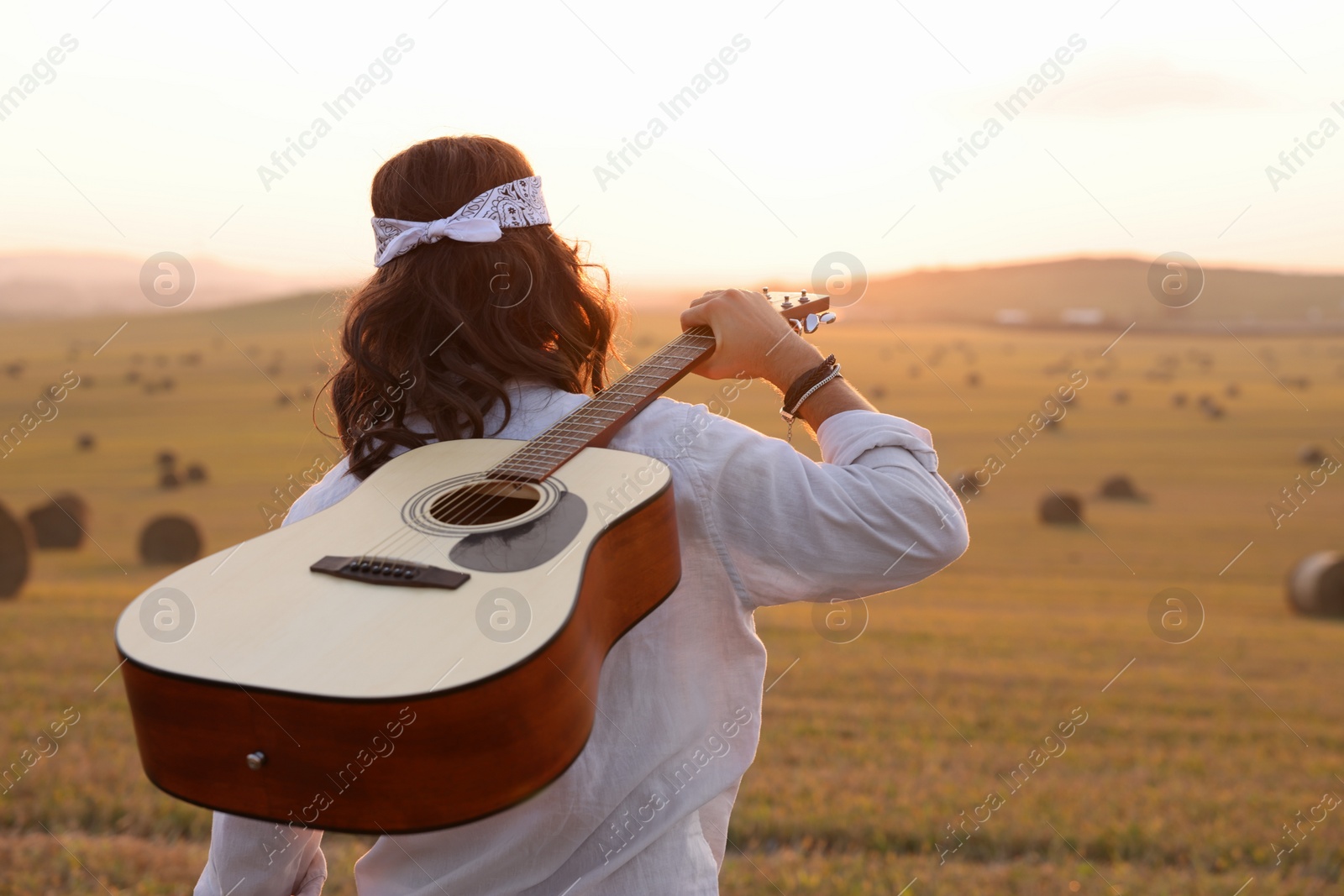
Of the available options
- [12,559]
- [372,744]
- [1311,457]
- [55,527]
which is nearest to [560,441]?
[372,744]

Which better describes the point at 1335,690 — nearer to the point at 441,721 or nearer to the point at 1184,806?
the point at 1184,806

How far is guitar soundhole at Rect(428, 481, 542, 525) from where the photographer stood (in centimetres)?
164

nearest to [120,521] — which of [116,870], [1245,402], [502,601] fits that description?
[116,870]

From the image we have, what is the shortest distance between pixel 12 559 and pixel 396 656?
38.6ft

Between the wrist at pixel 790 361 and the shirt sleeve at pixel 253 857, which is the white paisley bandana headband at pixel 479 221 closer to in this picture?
the wrist at pixel 790 361

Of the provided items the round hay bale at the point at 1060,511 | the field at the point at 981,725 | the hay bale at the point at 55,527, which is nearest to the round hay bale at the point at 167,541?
the field at the point at 981,725

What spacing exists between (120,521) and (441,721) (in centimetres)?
1718

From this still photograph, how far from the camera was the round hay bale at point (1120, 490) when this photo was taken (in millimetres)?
20281

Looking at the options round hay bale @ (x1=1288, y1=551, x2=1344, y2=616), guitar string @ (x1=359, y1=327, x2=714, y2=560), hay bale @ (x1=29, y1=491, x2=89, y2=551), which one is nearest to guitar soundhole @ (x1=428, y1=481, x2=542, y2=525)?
guitar string @ (x1=359, y1=327, x2=714, y2=560)

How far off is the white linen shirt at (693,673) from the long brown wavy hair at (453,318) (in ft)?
0.96

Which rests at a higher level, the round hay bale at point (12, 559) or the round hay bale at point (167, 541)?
the round hay bale at point (12, 559)

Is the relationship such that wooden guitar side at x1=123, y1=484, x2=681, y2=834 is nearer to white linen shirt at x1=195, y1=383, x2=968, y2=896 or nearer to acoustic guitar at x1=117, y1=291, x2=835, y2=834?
acoustic guitar at x1=117, y1=291, x2=835, y2=834

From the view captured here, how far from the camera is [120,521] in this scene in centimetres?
1602

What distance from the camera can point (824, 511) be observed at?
1510 millimetres
